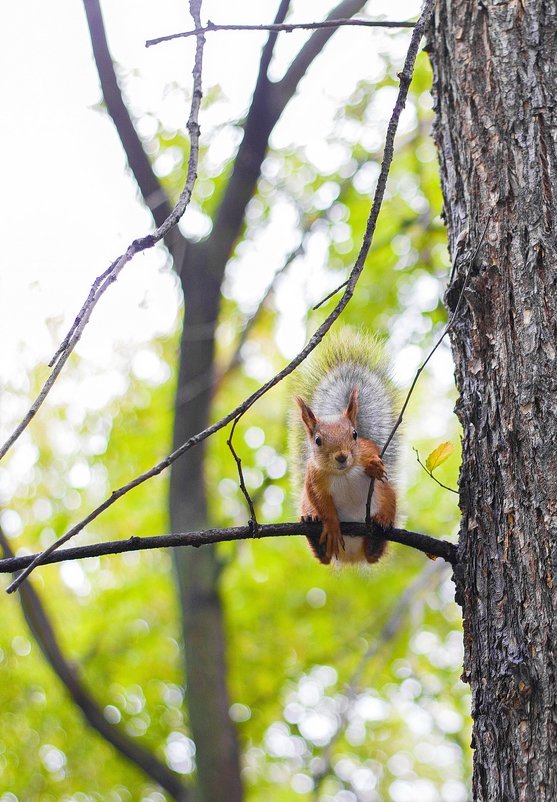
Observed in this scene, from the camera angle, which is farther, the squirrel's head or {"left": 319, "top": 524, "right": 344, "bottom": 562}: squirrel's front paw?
the squirrel's head

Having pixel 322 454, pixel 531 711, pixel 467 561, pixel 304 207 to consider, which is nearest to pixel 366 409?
→ pixel 322 454

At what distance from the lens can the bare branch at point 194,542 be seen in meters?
1.53

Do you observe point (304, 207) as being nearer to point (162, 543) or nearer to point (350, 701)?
point (350, 701)

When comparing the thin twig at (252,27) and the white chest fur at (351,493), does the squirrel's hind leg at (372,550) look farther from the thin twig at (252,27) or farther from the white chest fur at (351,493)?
the thin twig at (252,27)

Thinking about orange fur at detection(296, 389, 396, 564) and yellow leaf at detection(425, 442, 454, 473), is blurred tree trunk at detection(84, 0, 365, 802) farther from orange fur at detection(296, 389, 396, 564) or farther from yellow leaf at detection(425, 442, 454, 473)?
yellow leaf at detection(425, 442, 454, 473)

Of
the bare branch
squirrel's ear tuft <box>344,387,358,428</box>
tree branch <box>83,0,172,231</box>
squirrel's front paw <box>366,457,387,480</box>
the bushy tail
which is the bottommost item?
the bare branch

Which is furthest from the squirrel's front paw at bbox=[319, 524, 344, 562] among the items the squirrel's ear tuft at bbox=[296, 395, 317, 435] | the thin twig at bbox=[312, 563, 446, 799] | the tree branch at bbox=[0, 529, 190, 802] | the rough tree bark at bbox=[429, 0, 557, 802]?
the tree branch at bbox=[0, 529, 190, 802]

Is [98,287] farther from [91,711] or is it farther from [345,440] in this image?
[91,711]

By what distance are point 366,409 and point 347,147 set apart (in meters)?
3.19

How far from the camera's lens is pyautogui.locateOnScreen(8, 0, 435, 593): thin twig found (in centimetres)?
132

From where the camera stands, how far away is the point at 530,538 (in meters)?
1.67

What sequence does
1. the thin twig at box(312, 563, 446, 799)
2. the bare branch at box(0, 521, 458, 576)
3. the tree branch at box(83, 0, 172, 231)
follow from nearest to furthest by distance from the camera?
the bare branch at box(0, 521, 458, 576), the thin twig at box(312, 563, 446, 799), the tree branch at box(83, 0, 172, 231)

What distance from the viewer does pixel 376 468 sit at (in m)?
2.32

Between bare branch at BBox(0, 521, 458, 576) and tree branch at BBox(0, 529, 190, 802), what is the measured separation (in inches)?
118
